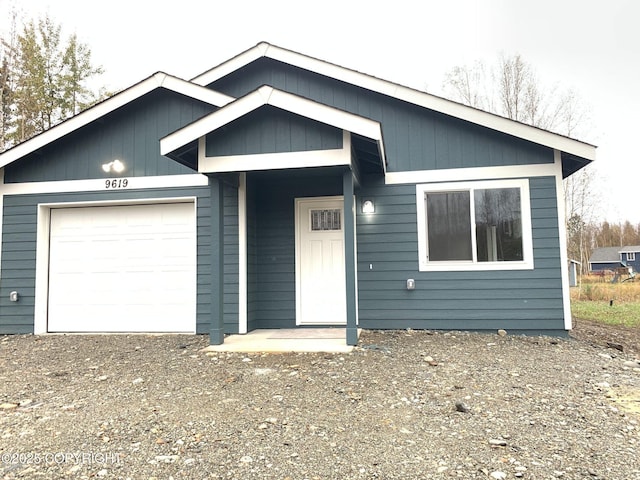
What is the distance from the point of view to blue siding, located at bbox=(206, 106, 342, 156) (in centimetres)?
477

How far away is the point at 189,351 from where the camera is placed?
4.95m

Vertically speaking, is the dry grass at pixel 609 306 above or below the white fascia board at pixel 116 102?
below

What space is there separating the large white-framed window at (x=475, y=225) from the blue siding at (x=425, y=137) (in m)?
0.36

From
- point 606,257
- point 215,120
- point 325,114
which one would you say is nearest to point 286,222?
point 215,120

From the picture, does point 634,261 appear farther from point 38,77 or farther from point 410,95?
point 38,77

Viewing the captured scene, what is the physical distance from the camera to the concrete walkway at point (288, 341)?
189 inches

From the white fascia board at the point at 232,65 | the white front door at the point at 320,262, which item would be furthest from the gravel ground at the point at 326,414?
the white fascia board at the point at 232,65

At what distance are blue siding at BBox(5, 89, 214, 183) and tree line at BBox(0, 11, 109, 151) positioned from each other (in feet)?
31.7

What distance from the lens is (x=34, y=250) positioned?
656 cm

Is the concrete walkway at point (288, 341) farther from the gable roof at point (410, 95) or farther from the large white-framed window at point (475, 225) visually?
the gable roof at point (410, 95)

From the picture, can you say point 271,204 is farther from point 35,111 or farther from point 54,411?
point 35,111

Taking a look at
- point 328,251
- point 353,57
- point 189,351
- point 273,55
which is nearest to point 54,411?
point 189,351

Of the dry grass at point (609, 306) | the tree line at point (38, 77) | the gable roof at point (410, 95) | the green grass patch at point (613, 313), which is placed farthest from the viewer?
the tree line at point (38, 77)

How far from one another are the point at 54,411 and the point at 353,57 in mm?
19922
